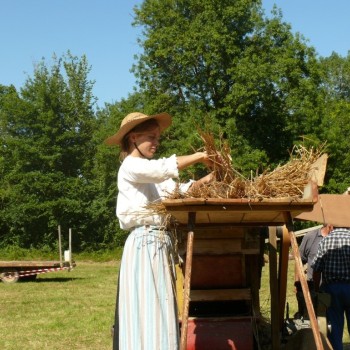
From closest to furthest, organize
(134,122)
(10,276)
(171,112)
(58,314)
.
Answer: (134,122)
(58,314)
(10,276)
(171,112)

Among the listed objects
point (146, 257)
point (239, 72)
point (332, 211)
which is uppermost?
point (239, 72)

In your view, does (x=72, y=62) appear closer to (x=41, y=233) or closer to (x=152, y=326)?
(x=41, y=233)

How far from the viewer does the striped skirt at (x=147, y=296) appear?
3.82 m

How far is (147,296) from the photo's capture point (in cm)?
384

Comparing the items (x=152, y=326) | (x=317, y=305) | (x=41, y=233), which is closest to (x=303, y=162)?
(x=152, y=326)

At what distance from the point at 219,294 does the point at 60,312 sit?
6575 millimetres

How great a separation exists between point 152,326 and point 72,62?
122ft

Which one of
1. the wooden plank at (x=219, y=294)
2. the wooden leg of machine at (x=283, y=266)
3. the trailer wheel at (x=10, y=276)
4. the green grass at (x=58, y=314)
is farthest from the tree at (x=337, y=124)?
the wooden plank at (x=219, y=294)

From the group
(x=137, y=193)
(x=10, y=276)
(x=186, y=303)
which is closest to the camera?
(x=186, y=303)

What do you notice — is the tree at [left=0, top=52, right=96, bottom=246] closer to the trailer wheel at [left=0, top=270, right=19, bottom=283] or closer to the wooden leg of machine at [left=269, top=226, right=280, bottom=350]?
the trailer wheel at [left=0, top=270, right=19, bottom=283]

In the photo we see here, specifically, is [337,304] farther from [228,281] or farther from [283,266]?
[228,281]

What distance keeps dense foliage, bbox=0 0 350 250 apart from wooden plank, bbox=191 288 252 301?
22.0 meters

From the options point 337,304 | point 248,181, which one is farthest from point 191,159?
Answer: point 337,304

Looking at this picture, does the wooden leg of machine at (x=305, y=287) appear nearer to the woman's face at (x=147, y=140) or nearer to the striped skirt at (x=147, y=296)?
the striped skirt at (x=147, y=296)
